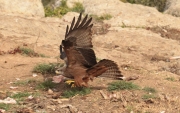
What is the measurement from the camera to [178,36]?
13523mm

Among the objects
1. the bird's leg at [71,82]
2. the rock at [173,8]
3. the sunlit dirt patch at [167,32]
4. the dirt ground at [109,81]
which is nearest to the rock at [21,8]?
the dirt ground at [109,81]

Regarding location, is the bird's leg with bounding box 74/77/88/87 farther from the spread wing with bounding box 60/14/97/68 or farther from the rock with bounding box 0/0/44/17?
the rock with bounding box 0/0/44/17

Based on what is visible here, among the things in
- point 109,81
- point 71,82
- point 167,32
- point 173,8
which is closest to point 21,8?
point 167,32

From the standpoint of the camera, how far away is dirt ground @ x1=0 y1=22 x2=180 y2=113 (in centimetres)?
572

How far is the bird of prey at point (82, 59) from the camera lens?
19.9ft

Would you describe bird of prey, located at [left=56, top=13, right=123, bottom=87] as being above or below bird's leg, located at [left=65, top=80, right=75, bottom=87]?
above

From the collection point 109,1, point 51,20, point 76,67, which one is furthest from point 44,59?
point 109,1

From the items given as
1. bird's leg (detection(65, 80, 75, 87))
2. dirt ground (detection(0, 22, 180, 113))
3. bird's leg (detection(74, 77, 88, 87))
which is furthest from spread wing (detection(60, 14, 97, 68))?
dirt ground (detection(0, 22, 180, 113))

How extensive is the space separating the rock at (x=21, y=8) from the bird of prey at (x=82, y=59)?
737 cm

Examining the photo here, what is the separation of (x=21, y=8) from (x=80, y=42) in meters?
7.88

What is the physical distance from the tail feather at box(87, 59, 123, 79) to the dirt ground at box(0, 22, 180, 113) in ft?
0.85

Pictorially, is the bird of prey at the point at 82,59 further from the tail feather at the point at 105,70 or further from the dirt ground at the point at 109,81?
the dirt ground at the point at 109,81

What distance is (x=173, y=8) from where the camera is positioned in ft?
55.1

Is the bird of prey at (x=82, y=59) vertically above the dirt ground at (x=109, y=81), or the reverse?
the bird of prey at (x=82, y=59)
